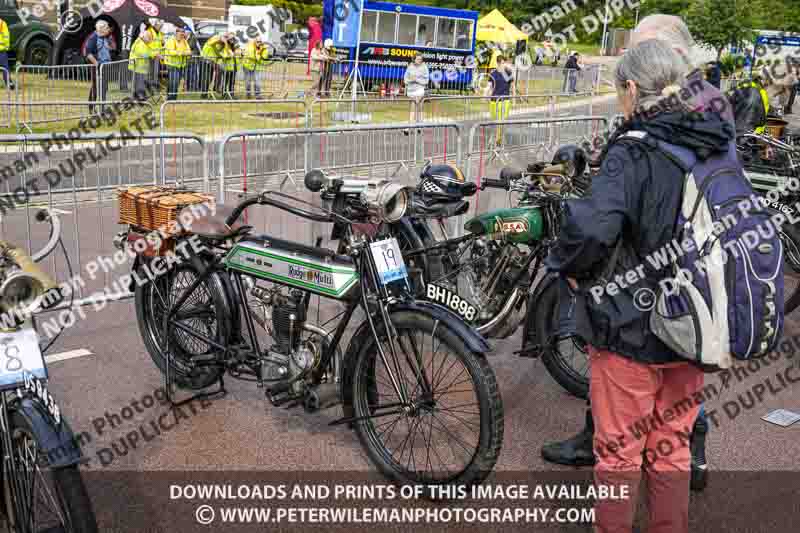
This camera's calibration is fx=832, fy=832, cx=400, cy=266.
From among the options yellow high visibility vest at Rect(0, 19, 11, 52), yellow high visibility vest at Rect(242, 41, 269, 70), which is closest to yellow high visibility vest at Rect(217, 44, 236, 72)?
yellow high visibility vest at Rect(242, 41, 269, 70)

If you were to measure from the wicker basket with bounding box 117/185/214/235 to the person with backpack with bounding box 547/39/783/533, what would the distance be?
2.24 meters

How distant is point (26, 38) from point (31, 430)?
21.6 meters

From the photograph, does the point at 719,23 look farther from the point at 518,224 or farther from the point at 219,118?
the point at 518,224

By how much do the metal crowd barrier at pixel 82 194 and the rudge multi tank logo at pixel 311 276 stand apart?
1679 millimetres

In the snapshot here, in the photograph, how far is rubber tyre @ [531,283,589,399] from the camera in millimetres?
4680

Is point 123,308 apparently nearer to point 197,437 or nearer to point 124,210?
point 124,210

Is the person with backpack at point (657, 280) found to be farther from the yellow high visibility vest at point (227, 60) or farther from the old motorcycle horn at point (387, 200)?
the yellow high visibility vest at point (227, 60)

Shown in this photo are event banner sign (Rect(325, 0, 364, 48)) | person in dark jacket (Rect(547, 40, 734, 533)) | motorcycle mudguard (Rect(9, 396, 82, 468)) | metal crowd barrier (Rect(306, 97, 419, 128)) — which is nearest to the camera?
motorcycle mudguard (Rect(9, 396, 82, 468))

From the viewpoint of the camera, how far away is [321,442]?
4238mm

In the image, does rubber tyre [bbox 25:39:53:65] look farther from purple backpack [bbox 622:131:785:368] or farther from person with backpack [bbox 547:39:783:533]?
purple backpack [bbox 622:131:785:368]

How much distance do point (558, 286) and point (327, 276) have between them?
148cm

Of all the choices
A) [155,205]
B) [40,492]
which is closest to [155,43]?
[155,205]

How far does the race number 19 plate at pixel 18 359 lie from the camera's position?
2672 mm

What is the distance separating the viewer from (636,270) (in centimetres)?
279
